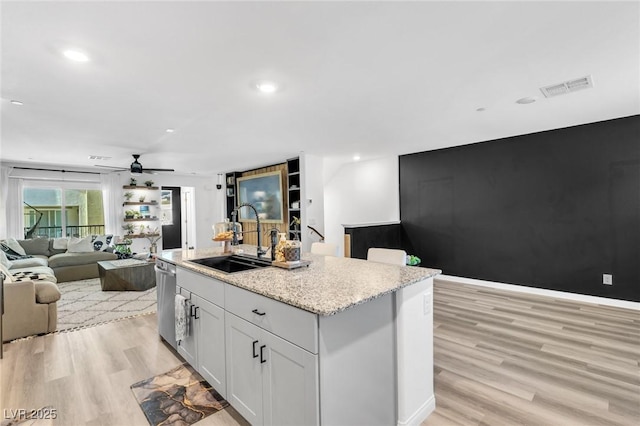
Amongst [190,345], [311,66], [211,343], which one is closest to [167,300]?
[190,345]

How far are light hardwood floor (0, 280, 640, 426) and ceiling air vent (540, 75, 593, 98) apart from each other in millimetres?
2486

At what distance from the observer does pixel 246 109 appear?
10.8 ft

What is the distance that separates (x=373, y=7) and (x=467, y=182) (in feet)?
14.0

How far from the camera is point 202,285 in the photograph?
87.7 inches

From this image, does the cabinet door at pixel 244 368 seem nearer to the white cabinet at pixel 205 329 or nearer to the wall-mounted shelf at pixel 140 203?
the white cabinet at pixel 205 329

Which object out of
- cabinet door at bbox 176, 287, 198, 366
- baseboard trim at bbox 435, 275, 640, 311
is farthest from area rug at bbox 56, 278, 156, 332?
baseboard trim at bbox 435, 275, 640, 311

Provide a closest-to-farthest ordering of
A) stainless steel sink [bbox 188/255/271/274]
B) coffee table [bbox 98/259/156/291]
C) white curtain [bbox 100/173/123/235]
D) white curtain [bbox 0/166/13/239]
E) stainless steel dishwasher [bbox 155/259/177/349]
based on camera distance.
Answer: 1. stainless steel sink [bbox 188/255/271/274]
2. stainless steel dishwasher [bbox 155/259/177/349]
3. coffee table [bbox 98/259/156/291]
4. white curtain [bbox 0/166/13/239]
5. white curtain [bbox 100/173/123/235]

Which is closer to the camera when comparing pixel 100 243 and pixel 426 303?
pixel 426 303

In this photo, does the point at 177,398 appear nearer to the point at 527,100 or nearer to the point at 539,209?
the point at 527,100

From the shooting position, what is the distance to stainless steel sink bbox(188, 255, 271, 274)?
8.16 feet

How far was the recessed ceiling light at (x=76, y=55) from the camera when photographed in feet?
6.66

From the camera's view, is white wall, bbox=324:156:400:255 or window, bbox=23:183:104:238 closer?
white wall, bbox=324:156:400:255

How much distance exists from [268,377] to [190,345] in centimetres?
119

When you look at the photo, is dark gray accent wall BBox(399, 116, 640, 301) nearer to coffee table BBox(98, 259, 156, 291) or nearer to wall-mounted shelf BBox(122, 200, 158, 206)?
coffee table BBox(98, 259, 156, 291)
